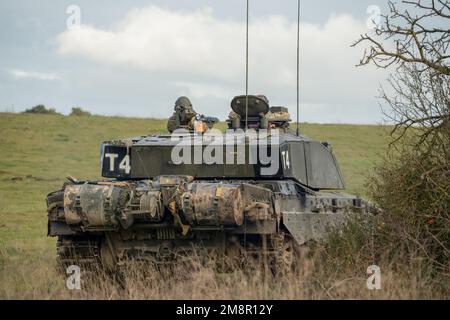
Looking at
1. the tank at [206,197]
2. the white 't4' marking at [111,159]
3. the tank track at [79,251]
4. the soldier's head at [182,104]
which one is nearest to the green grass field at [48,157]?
the white 't4' marking at [111,159]

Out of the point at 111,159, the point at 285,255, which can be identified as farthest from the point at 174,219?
the point at 111,159

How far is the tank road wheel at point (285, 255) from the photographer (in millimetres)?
13422

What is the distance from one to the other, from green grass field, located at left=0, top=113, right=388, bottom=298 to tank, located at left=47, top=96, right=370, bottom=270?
3163 mm

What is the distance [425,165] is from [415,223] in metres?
0.72

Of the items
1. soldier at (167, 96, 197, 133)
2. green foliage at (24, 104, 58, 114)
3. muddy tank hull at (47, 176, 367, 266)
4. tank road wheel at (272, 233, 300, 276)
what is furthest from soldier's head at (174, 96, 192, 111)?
green foliage at (24, 104, 58, 114)

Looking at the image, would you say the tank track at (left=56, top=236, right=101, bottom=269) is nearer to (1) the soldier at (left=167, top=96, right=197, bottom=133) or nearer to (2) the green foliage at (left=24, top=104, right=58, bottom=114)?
(1) the soldier at (left=167, top=96, right=197, bottom=133)

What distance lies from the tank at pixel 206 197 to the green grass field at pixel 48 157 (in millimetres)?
3163

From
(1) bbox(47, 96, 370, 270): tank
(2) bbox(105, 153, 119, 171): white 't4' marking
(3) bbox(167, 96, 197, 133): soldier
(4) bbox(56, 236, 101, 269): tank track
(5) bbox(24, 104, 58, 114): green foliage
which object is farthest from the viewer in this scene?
(5) bbox(24, 104, 58, 114): green foliage

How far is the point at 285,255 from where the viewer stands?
1375 centimetres

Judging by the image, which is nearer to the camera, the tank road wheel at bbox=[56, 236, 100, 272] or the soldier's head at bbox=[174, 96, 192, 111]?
the tank road wheel at bbox=[56, 236, 100, 272]

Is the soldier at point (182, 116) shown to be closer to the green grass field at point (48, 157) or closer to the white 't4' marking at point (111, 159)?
the white 't4' marking at point (111, 159)

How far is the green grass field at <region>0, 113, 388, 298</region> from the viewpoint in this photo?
915 inches
